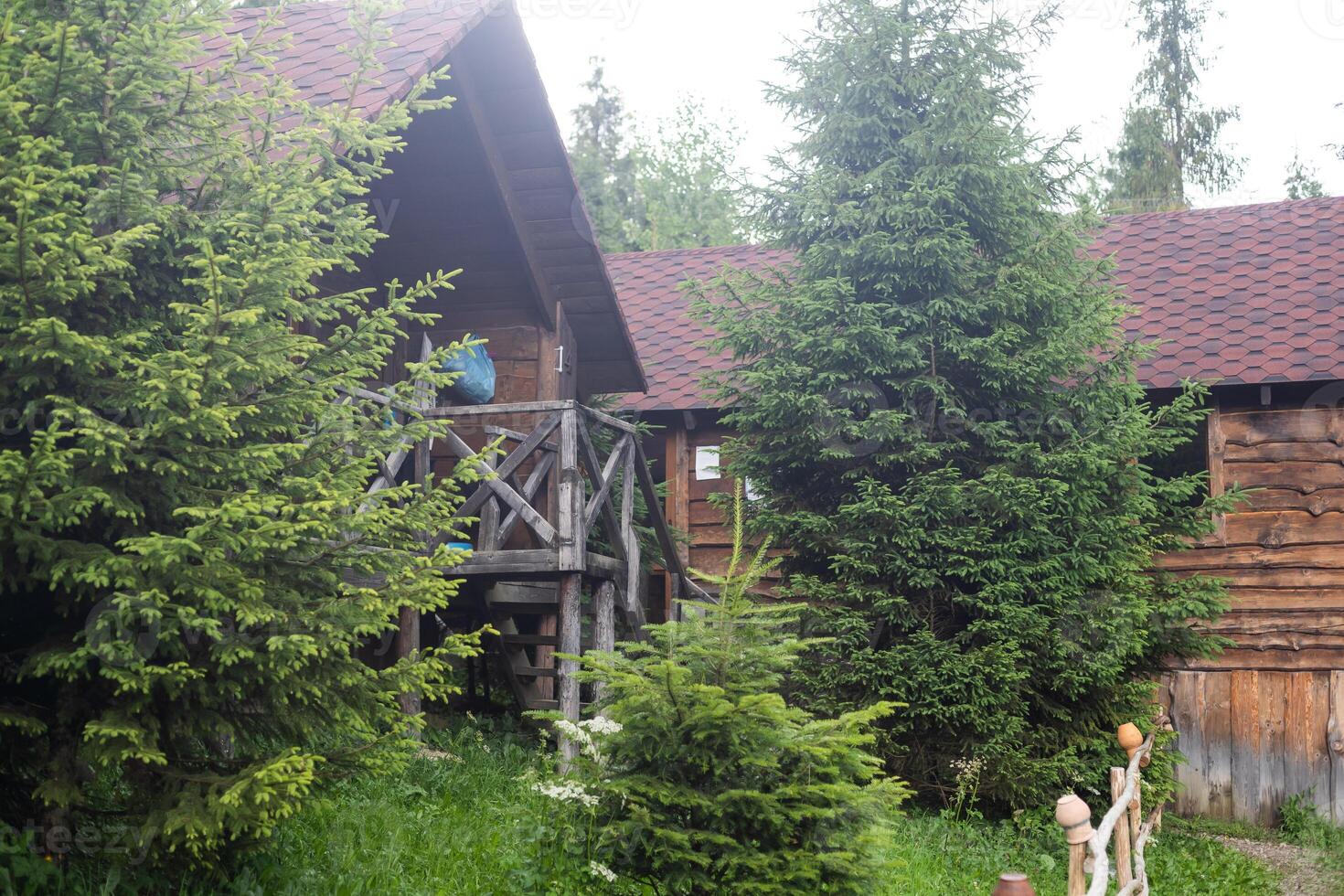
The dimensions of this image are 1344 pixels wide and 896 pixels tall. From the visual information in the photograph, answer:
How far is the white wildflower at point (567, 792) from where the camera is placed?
514 cm

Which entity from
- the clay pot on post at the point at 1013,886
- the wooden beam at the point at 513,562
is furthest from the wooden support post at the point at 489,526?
the clay pot on post at the point at 1013,886

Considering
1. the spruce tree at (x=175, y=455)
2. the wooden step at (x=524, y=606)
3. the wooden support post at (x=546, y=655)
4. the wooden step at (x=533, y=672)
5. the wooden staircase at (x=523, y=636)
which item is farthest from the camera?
the wooden support post at (x=546, y=655)

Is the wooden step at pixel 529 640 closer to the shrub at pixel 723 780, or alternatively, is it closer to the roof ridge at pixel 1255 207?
the shrub at pixel 723 780

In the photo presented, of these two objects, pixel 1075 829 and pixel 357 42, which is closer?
pixel 1075 829

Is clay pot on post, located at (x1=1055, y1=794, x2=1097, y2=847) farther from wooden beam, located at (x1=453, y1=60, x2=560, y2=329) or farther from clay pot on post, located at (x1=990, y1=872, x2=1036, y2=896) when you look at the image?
wooden beam, located at (x1=453, y1=60, x2=560, y2=329)

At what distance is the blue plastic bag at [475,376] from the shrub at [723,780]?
5.65 metres

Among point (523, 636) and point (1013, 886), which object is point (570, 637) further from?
point (1013, 886)

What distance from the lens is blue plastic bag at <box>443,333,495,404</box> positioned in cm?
1070

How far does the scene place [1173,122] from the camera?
24.9 m

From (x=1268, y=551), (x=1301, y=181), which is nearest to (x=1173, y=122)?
(x=1301, y=181)

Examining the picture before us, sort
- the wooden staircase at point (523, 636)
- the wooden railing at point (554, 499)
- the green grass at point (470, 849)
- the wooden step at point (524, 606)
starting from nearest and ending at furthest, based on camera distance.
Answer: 1. the green grass at point (470, 849)
2. the wooden railing at point (554, 499)
3. the wooden staircase at point (523, 636)
4. the wooden step at point (524, 606)

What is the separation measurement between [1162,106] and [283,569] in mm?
23778

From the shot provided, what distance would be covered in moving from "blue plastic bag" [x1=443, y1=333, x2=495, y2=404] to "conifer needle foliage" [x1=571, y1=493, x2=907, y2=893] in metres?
5.66

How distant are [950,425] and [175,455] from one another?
22.5ft
